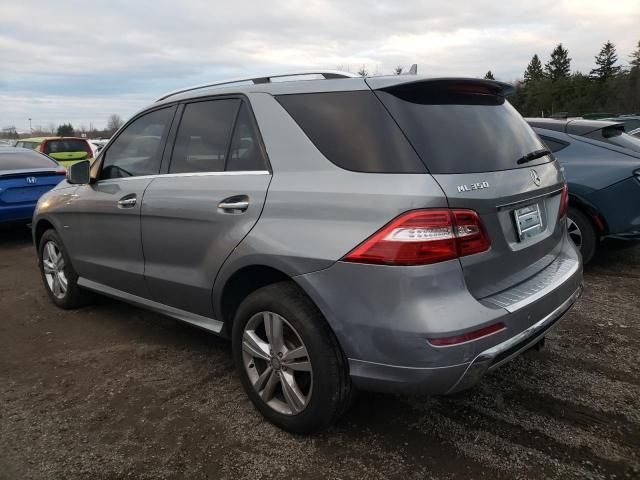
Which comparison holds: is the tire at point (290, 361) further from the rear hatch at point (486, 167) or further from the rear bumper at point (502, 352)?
the rear hatch at point (486, 167)

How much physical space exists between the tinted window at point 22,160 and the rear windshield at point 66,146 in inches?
241

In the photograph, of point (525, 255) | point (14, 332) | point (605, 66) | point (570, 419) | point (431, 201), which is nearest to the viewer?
point (431, 201)

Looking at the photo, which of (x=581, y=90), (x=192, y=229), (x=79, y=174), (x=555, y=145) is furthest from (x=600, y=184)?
(x=581, y=90)

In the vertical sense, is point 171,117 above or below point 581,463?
above

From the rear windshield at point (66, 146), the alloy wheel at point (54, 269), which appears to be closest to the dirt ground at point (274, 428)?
the alloy wheel at point (54, 269)

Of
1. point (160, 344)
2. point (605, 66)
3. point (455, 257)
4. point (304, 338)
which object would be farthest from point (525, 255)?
point (605, 66)

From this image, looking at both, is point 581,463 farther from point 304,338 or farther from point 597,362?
point 304,338

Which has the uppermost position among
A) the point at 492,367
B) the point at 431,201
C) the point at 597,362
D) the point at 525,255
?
the point at 431,201

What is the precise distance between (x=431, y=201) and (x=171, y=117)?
205 centimetres

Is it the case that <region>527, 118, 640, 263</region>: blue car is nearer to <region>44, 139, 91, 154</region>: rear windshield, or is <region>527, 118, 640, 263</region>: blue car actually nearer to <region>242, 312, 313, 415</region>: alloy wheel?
<region>242, 312, 313, 415</region>: alloy wheel

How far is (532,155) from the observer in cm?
277

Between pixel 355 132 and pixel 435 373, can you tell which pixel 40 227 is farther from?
pixel 435 373

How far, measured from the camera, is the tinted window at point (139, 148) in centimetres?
345

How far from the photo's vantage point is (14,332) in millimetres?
4215
